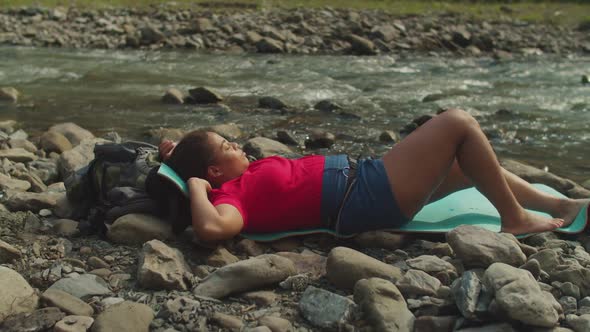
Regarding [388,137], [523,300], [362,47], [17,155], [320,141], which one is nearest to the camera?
[523,300]

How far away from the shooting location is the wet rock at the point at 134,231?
12.3 ft

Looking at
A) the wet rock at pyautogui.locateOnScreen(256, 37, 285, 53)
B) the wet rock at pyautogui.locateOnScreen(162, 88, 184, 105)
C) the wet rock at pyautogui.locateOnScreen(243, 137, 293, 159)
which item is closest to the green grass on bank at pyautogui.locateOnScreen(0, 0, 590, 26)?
the wet rock at pyautogui.locateOnScreen(256, 37, 285, 53)

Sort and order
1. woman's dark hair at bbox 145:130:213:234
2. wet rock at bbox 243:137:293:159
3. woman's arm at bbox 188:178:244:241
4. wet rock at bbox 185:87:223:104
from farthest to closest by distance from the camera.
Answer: wet rock at bbox 185:87:223:104 < wet rock at bbox 243:137:293:159 < woman's dark hair at bbox 145:130:213:234 < woman's arm at bbox 188:178:244:241

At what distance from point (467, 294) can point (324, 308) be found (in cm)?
58

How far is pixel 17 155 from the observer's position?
5.84 metres

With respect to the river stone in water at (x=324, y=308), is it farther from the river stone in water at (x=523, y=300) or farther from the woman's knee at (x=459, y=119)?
the woman's knee at (x=459, y=119)

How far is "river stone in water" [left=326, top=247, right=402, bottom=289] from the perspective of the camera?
3.22 metres

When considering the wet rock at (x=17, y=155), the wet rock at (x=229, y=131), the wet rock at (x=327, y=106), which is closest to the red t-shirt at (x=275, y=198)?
the wet rock at (x=17, y=155)

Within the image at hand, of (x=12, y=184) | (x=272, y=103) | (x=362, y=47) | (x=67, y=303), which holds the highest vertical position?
(x=67, y=303)

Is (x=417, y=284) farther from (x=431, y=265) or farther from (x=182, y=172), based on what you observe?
(x=182, y=172)

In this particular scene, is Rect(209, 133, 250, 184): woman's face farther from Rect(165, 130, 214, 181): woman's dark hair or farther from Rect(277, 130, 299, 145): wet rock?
Rect(277, 130, 299, 145): wet rock

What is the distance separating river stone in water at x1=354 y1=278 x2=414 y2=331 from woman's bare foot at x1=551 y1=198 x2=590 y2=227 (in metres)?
1.80

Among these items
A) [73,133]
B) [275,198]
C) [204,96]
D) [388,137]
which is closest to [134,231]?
[275,198]

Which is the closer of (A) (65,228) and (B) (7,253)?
(B) (7,253)
